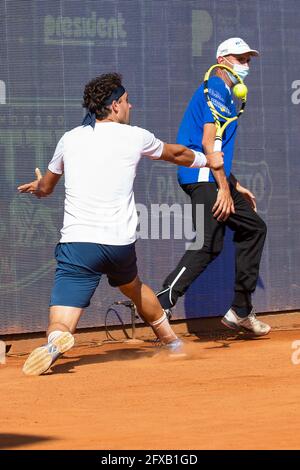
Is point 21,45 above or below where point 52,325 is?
above

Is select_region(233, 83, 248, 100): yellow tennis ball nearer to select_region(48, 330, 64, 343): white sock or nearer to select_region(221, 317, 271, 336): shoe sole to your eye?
select_region(221, 317, 271, 336): shoe sole

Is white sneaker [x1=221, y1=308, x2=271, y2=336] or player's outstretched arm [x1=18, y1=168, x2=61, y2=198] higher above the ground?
player's outstretched arm [x1=18, y1=168, x2=61, y2=198]

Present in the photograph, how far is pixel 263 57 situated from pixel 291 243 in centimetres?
157

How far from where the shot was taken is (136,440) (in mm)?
4773

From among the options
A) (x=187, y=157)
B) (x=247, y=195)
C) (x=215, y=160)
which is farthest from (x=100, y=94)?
(x=247, y=195)

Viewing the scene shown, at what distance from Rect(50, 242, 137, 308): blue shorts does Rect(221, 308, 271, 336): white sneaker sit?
1.65 m

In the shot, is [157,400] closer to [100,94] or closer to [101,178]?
[101,178]

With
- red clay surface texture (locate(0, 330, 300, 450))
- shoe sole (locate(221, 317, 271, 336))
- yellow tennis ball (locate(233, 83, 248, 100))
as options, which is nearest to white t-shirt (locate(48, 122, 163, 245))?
red clay surface texture (locate(0, 330, 300, 450))

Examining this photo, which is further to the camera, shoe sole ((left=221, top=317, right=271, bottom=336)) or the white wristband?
shoe sole ((left=221, top=317, right=271, bottom=336))

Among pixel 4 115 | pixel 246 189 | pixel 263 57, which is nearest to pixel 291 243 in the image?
→ pixel 246 189

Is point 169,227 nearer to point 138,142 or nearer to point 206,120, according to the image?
point 206,120

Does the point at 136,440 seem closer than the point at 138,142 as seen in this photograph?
Yes

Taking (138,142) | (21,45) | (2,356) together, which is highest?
(21,45)

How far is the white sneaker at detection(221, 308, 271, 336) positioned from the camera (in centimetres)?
855
